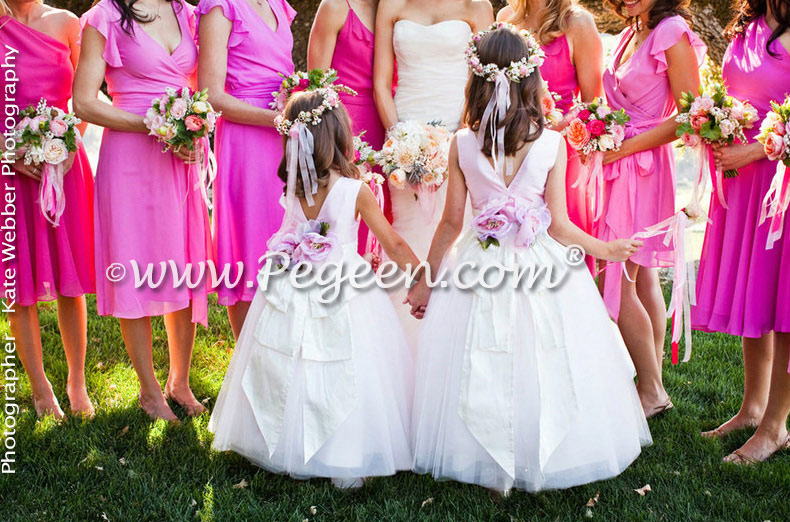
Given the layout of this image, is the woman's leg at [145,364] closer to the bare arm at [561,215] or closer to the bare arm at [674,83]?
the bare arm at [561,215]

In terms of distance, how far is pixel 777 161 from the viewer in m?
3.83

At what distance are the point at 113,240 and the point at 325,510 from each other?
2.03m

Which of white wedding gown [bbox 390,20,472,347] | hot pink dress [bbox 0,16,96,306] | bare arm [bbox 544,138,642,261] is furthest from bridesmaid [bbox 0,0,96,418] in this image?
bare arm [bbox 544,138,642,261]

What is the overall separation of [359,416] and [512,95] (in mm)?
1702

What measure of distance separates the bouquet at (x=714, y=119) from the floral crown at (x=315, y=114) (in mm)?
1774

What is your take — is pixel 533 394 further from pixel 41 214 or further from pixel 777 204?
pixel 41 214

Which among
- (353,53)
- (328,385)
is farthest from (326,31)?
(328,385)

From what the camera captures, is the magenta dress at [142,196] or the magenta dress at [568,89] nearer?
the magenta dress at [142,196]

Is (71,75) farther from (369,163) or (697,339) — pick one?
(697,339)

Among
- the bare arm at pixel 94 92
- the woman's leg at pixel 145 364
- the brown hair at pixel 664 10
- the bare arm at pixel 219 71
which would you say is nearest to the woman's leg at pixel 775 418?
the brown hair at pixel 664 10

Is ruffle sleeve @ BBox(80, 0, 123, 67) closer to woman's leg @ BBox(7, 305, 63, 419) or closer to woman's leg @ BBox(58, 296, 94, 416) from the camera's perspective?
woman's leg @ BBox(58, 296, 94, 416)

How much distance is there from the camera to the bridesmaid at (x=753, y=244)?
12.4 feet

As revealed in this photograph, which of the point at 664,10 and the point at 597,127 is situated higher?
the point at 664,10

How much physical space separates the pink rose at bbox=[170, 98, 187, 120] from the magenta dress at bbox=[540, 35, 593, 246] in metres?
2.17
